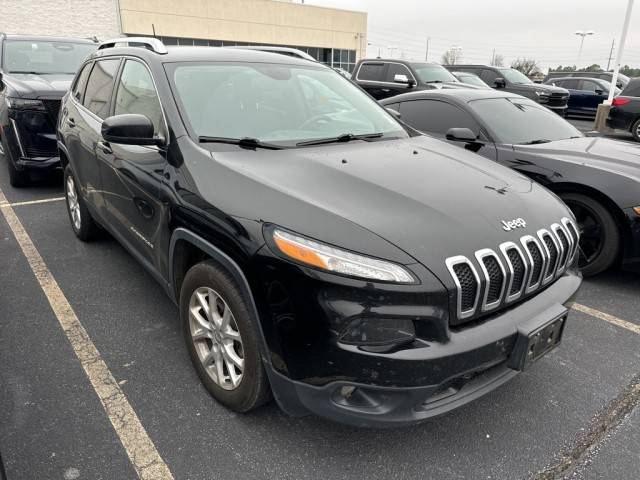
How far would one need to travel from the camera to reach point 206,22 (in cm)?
3625

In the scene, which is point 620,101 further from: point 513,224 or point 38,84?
point 38,84

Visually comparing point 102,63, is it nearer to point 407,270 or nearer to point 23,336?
point 23,336

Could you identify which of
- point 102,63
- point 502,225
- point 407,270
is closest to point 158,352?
point 407,270

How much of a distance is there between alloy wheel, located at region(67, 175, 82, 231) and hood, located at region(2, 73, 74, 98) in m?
1.62

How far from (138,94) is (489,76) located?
44.3 feet

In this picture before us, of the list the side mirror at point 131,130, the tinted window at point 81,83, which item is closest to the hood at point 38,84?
the tinted window at point 81,83

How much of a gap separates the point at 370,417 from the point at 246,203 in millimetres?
995

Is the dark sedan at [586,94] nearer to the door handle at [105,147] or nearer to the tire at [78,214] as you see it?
the tire at [78,214]

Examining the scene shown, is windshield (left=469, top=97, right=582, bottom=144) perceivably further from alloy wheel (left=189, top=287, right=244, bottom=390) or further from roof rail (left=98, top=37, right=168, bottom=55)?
alloy wheel (left=189, top=287, right=244, bottom=390)

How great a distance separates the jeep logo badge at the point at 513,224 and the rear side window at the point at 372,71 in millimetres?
9706

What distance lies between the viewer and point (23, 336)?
2.95m

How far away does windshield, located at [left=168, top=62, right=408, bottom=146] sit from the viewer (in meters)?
2.69

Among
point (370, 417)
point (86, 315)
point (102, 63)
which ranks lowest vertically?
point (86, 315)

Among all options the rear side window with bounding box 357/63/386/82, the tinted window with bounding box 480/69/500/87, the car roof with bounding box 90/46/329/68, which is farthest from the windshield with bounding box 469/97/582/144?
the tinted window with bounding box 480/69/500/87
